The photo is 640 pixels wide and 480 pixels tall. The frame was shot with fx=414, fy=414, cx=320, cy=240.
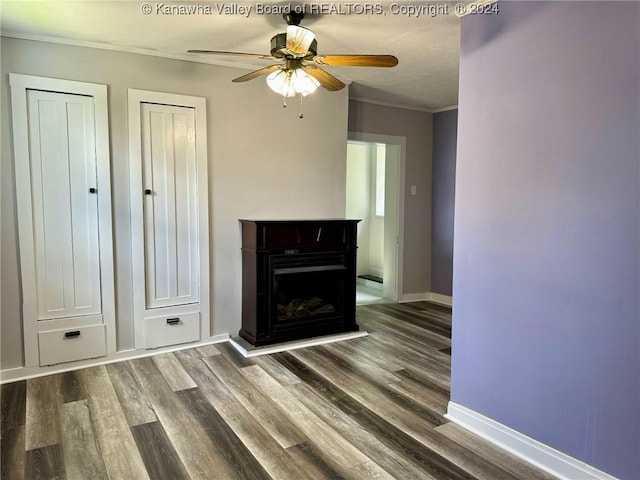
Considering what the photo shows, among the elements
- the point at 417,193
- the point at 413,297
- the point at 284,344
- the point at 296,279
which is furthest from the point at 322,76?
the point at 413,297

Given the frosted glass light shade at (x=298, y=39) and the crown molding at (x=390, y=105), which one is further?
the crown molding at (x=390, y=105)

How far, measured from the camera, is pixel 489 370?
2262 mm

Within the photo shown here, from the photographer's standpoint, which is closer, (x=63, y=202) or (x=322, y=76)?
(x=322, y=76)

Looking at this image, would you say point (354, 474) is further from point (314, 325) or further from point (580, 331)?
point (314, 325)

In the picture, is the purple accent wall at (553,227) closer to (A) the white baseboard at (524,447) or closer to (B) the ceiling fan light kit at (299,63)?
(A) the white baseboard at (524,447)

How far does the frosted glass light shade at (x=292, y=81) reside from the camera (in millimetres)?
2580

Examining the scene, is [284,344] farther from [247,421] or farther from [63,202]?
[63,202]

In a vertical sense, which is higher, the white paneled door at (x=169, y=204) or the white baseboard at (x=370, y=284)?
the white paneled door at (x=169, y=204)

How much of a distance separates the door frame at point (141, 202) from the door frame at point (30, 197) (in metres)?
0.17

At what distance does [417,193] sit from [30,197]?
4.22 m

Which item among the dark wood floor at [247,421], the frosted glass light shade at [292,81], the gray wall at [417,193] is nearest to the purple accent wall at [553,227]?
the dark wood floor at [247,421]

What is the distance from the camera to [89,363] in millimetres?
3193

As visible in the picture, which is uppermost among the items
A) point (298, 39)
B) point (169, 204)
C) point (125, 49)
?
point (125, 49)

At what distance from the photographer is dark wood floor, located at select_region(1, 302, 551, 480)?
198cm
